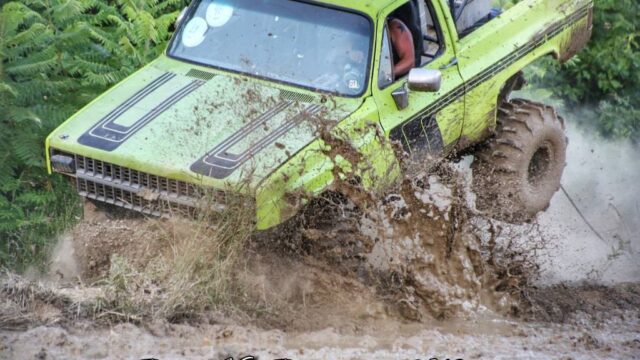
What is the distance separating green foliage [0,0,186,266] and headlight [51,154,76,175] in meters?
1.07

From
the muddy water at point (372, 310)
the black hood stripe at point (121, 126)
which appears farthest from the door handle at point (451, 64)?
the black hood stripe at point (121, 126)

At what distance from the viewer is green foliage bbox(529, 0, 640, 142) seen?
13.1 meters

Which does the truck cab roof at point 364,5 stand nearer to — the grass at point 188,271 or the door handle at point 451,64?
the door handle at point 451,64

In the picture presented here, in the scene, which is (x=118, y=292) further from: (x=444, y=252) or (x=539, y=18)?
(x=539, y=18)

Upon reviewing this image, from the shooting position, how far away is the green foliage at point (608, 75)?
43.0 feet

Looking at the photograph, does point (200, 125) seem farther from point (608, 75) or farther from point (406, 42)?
point (608, 75)

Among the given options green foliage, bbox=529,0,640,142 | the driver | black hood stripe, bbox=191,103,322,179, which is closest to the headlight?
black hood stripe, bbox=191,103,322,179

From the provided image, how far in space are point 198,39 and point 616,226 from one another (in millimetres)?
4206

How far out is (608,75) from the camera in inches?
525

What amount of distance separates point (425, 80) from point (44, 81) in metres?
2.98

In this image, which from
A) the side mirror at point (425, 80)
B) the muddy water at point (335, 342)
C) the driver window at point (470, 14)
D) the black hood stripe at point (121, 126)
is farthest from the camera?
the driver window at point (470, 14)

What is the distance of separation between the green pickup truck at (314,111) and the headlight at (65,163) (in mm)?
11

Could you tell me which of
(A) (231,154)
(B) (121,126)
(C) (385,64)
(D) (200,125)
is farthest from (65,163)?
(C) (385,64)

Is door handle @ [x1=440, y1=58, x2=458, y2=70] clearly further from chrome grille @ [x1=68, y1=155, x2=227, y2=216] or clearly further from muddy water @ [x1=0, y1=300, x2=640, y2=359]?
chrome grille @ [x1=68, y1=155, x2=227, y2=216]
